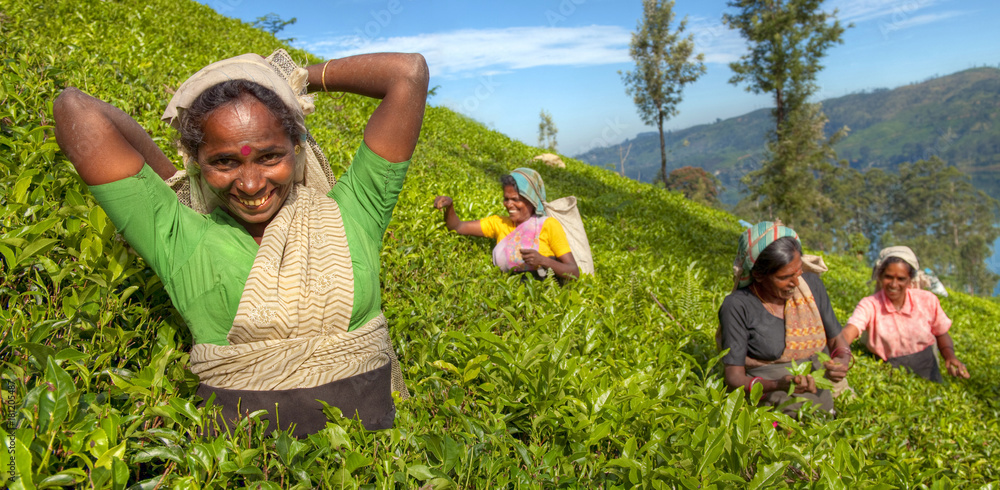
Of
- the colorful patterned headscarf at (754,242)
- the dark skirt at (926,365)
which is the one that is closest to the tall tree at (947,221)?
the dark skirt at (926,365)

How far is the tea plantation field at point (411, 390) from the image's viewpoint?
1560 millimetres

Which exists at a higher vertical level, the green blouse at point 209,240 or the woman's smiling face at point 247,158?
the woman's smiling face at point 247,158

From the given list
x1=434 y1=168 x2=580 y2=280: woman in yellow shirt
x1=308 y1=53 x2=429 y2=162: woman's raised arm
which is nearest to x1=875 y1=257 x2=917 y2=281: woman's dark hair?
x1=434 y1=168 x2=580 y2=280: woman in yellow shirt

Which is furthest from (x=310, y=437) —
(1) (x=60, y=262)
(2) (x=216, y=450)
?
(1) (x=60, y=262)

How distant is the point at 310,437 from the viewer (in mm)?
1729

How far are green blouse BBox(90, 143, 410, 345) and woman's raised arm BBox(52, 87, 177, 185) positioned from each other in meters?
0.03

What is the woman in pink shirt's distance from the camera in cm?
532

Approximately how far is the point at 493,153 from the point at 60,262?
1119 cm

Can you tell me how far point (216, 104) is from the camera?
1.83 m

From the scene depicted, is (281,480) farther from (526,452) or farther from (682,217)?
(682,217)

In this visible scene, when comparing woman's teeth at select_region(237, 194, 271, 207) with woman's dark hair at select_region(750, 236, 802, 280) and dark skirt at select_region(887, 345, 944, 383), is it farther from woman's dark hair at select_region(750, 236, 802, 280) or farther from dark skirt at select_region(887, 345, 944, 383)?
dark skirt at select_region(887, 345, 944, 383)

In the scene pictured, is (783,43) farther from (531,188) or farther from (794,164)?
(531,188)

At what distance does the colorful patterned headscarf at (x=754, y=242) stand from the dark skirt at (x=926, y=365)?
285 centimetres

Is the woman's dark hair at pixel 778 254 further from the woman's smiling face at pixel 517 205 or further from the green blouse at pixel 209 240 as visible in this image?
the green blouse at pixel 209 240
